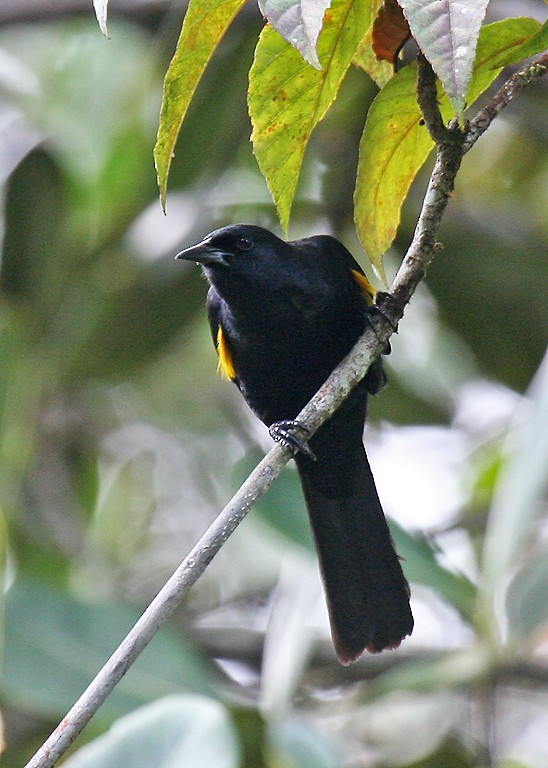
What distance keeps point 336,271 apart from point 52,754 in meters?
2.07

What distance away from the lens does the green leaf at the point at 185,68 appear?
2.06 m

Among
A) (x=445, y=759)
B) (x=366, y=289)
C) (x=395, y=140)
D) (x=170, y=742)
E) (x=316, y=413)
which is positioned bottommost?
(x=445, y=759)

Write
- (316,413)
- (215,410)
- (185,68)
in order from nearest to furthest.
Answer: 1. (185,68)
2. (316,413)
3. (215,410)

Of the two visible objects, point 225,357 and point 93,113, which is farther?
point 93,113

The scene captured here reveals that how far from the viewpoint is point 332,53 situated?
218cm

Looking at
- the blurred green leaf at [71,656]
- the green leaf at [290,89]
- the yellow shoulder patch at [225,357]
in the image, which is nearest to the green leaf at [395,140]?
the green leaf at [290,89]

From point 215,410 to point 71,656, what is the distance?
7.39 feet

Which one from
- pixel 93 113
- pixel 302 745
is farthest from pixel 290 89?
pixel 93 113

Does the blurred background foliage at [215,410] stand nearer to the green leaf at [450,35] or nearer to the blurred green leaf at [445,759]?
the blurred green leaf at [445,759]

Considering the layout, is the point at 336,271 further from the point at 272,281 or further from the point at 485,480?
the point at 485,480

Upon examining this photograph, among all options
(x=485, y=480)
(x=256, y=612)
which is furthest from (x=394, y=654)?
(x=256, y=612)

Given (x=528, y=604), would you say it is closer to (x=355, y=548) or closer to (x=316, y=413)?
(x=355, y=548)

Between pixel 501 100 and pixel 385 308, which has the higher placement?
pixel 501 100

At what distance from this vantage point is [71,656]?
3.83 metres
